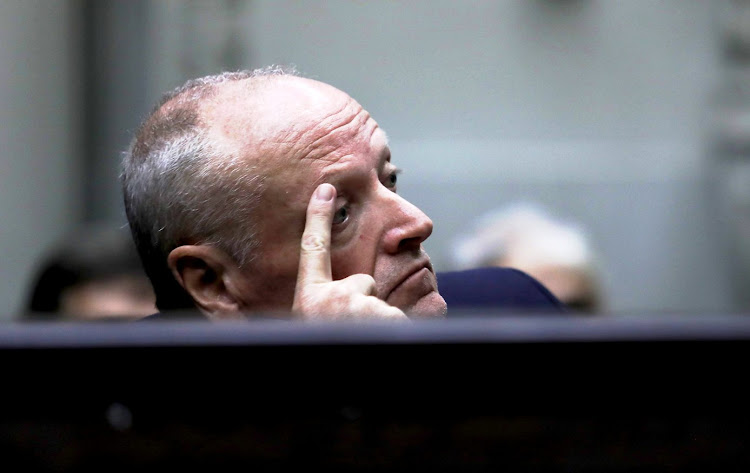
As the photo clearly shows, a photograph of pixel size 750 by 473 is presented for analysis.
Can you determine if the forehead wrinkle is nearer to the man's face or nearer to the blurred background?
the man's face

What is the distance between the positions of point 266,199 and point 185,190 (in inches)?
7.3

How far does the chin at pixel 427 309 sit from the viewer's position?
202 centimetres

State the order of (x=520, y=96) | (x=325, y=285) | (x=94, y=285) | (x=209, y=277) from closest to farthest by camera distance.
→ (x=325, y=285)
(x=209, y=277)
(x=94, y=285)
(x=520, y=96)

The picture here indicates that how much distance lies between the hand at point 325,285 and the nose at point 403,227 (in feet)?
0.37

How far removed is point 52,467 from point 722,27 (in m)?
6.61

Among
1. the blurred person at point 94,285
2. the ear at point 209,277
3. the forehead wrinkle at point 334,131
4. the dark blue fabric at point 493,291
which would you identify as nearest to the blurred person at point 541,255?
the dark blue fabric at point 493,291

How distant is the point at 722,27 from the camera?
21.9 ft

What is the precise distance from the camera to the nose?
2.03 meters

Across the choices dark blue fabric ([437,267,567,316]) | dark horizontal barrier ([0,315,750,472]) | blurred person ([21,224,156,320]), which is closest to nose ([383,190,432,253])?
dark blue fabric ([437,267,567,316])

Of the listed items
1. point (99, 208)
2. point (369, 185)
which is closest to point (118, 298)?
point (369, 185)

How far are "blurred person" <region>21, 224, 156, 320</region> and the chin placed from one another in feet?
4.53

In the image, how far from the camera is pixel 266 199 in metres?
2.05

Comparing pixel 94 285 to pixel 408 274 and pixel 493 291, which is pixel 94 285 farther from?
pixel 408 274

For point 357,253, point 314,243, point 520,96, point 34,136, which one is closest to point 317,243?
point 314,243
